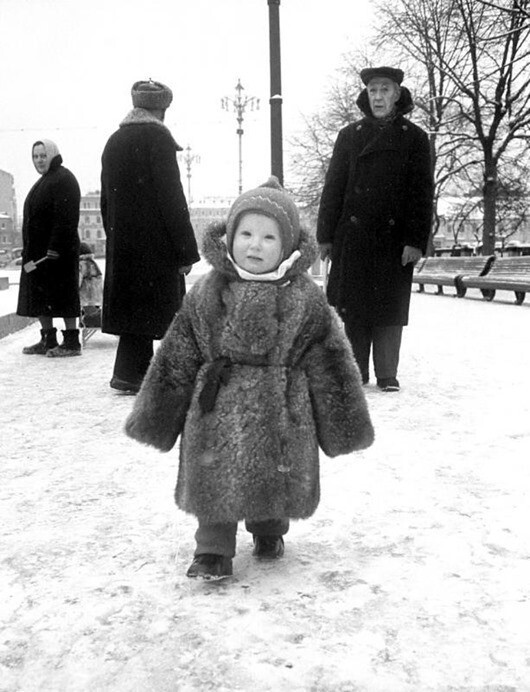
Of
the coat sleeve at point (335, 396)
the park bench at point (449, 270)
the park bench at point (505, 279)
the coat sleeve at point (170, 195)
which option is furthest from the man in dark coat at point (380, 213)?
the park bench at point (449, 270)

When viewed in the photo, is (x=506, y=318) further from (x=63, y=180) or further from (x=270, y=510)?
(x=270, y=510)

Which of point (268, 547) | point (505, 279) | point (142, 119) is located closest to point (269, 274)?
point (268, 547)

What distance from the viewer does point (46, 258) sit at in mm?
7609

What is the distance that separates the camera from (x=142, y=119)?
18.5ft

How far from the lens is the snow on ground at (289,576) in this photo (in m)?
2.13

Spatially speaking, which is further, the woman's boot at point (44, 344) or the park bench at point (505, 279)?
the park bench at point (505, 279)

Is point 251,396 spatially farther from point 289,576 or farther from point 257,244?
point 289,576

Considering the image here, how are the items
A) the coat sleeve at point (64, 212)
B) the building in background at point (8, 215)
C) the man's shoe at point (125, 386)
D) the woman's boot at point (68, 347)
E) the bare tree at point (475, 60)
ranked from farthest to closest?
the building in background at point (8, 215) < the bare tree at point (475, 60) < the woman's boot at point (68, 347) < the coat sleeve at point (64, 212) < the man's shoe at point (125, 386)

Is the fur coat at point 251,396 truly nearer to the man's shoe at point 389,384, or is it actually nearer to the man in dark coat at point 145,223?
the man in dark coat at point 145,223

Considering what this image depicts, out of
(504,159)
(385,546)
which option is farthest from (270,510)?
(504,159)

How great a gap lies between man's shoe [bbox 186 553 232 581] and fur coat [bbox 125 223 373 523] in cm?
13

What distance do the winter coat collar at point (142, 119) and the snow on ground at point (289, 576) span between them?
1.92m

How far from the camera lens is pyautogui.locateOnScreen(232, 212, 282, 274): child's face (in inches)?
104

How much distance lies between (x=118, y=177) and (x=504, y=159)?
24575 millimetres
